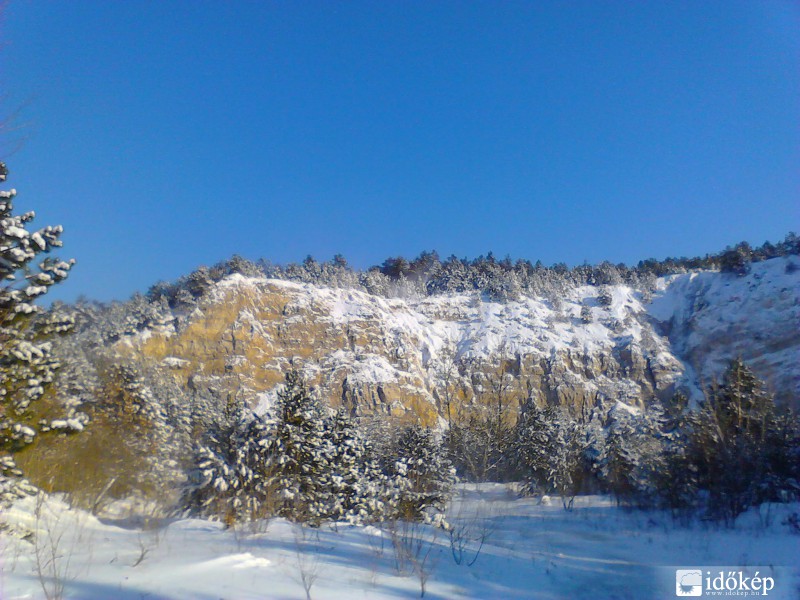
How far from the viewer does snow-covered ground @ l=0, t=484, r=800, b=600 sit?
4609 millimetres

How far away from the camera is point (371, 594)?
4754mm

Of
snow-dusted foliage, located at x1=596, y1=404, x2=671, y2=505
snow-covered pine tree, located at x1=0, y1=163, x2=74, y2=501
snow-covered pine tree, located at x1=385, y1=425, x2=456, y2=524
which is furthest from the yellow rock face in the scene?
snow-covered pine tree, located at x1=0, y1=163, x2=74, y2=501

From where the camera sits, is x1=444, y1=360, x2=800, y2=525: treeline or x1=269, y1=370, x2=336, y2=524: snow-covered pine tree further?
x1=269, y1=370, x2=336, y2=524: snow-covered pine tree

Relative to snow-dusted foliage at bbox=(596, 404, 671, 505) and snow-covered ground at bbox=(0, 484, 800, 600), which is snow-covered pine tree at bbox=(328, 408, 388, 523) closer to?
snow-covered ground at bbox=(0, 484, 800, 600)

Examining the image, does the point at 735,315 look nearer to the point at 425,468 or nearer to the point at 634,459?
the point at 634,459

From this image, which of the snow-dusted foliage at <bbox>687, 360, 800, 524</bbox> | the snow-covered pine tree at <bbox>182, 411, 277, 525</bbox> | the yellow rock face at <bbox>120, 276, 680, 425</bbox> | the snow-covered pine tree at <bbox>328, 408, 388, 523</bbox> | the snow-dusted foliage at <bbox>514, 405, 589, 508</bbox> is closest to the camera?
the snow-covered pine tree at <bbox>182, 411, 277, 525</bbox>

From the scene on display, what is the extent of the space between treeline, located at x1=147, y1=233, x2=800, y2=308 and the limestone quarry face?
10.8ft

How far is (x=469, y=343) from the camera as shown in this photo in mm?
76000

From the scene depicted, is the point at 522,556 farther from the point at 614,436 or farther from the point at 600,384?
the point at 600,384

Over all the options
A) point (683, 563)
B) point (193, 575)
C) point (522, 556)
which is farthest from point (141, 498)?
point (683, 563)

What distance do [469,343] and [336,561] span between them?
71.3 m

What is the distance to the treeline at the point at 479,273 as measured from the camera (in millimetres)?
75375

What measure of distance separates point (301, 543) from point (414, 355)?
2485 inches

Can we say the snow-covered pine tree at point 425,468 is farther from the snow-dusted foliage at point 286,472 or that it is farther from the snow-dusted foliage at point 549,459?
the snow-dusted foliage at point 549,459
